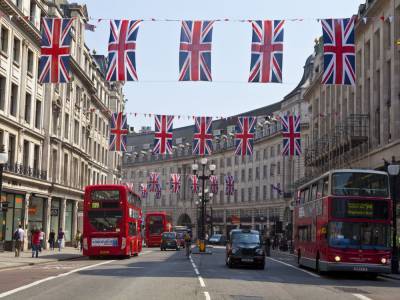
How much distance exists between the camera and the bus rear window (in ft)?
116

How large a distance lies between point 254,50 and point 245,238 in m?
8.90

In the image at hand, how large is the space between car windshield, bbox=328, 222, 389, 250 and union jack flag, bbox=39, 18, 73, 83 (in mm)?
13551

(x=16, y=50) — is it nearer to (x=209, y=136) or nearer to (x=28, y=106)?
(x=28, y=106)

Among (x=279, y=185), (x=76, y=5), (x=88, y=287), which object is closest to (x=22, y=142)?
(x=76, y=5)

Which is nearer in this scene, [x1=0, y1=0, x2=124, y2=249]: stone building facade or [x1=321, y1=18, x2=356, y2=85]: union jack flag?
[x1=321, y1=18, x2=356, y2=85]: union jack flag

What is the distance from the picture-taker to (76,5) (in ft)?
201

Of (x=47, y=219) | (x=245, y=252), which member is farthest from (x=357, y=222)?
(x=47, y=219)

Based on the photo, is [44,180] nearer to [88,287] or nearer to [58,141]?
[58,141]

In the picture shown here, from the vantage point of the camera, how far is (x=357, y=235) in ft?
81.4

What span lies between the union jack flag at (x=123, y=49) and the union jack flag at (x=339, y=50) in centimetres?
817

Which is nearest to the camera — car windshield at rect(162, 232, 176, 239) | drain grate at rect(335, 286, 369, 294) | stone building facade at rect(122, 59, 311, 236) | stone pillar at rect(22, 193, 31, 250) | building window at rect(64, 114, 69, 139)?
drain grate at rect(335, 286, 369, 294)

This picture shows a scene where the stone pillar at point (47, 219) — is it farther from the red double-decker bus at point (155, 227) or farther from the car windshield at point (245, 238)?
the car windshield at point (245, 238)

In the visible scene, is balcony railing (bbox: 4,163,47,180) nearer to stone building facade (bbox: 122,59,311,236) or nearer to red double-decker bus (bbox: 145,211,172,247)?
red double-decker bus (bbox: 145,211,172,247)

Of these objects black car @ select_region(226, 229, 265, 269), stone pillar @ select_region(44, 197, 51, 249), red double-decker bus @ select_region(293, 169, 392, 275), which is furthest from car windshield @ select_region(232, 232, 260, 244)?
stone pillar @ select_region(44, 197, 51, 249)
